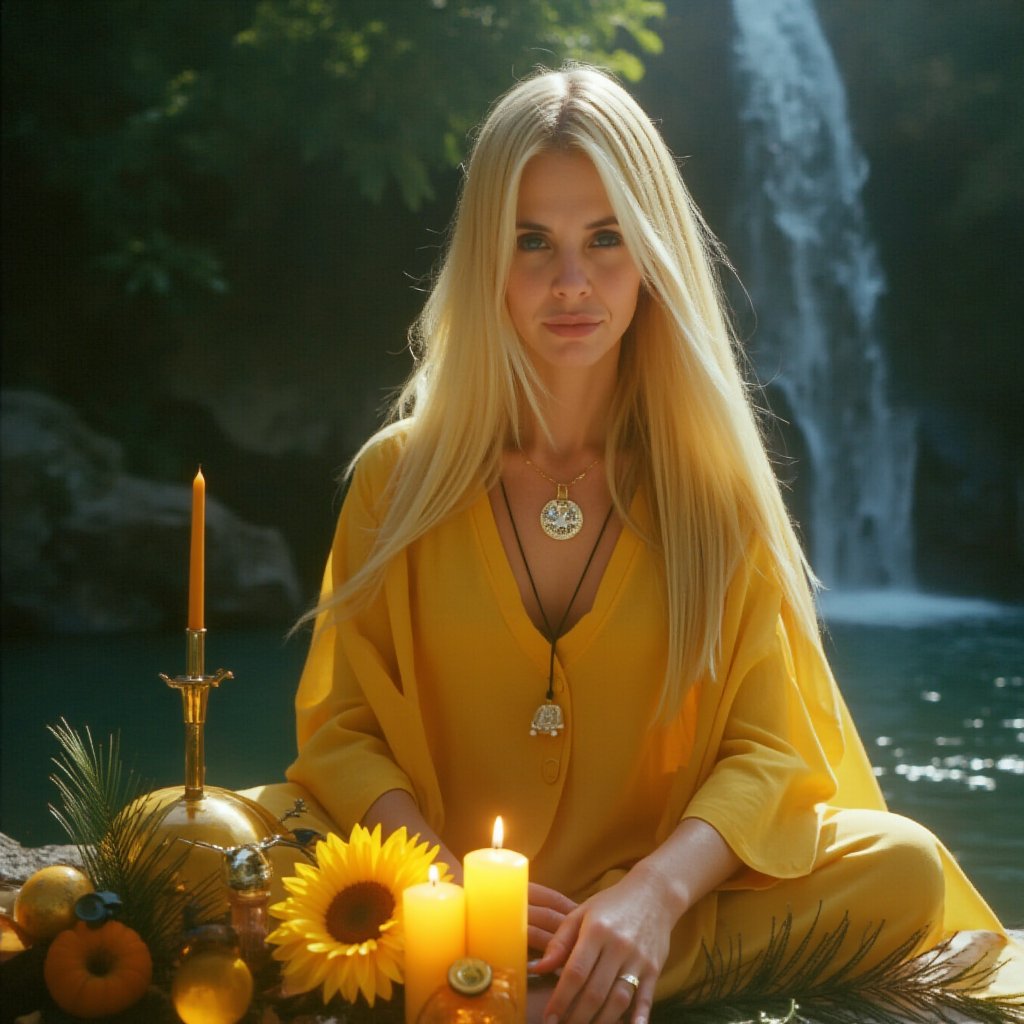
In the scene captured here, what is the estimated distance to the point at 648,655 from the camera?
2.30 metres

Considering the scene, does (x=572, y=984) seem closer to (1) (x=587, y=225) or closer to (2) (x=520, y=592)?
(2) (x=520, y=592)

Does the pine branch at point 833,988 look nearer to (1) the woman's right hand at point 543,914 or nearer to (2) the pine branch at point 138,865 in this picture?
(1) the woman's right hand at point 543,914

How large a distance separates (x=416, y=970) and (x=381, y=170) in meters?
7.43

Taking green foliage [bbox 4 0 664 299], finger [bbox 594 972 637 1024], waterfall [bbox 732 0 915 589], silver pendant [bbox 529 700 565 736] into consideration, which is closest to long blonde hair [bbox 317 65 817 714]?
silver pendant [bbox 529 700 565 736]

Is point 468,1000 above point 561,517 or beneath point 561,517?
beneath

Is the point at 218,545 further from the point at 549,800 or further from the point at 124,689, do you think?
the point at 549,800

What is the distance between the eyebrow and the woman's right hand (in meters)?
1.03

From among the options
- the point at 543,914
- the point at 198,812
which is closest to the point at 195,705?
the point at 198,812

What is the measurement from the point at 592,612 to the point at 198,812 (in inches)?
27.8

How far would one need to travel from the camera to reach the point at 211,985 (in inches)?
64.2

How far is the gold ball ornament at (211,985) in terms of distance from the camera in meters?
1.63

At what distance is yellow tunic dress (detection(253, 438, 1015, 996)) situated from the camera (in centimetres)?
219

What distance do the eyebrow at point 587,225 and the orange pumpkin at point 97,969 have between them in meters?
1.24

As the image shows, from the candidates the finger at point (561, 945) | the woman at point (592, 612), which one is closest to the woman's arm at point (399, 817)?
the woman at point (592, 612)
